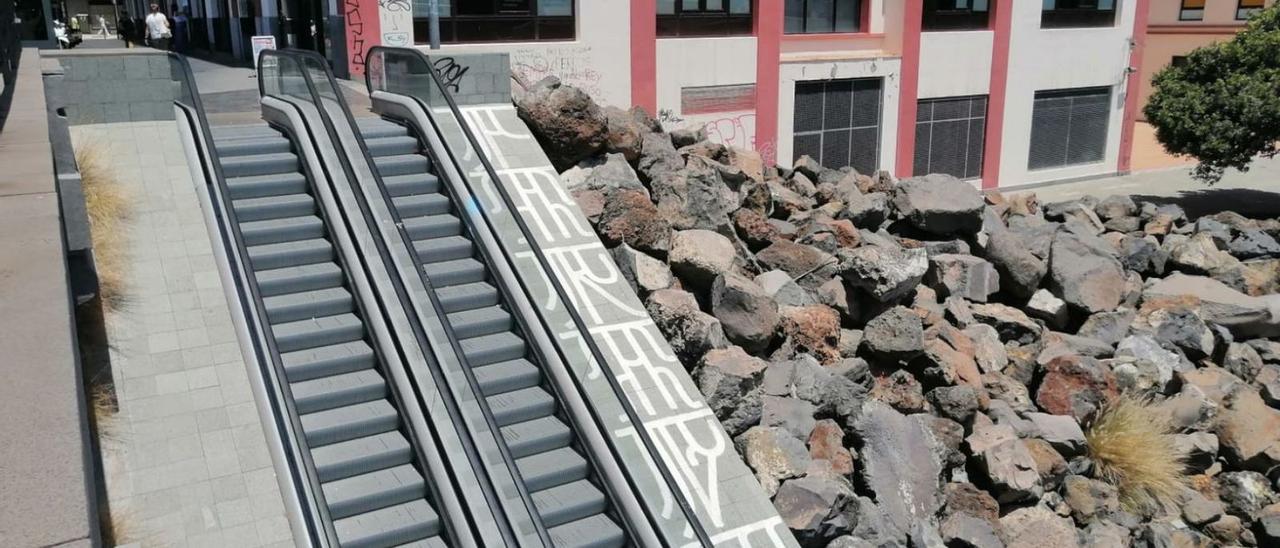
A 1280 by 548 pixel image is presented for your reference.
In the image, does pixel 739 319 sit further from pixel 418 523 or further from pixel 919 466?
pixel 418 523

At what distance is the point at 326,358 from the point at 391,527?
188 cm

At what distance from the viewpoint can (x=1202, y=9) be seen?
113 feet

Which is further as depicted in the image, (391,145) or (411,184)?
(391,145)

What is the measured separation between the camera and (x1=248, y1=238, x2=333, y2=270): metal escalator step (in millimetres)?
9453

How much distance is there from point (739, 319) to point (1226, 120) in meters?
15.0

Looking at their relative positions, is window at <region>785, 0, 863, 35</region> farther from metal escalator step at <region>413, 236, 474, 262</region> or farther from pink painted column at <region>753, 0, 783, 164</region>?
metal escalator step at <region>413, 236, 474, 262</region>

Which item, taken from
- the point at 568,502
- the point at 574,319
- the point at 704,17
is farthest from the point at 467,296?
the point at 704,17

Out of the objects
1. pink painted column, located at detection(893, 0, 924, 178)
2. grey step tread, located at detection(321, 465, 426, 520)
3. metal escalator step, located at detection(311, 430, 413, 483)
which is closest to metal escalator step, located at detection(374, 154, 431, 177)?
metal escalator step, located at detection(311, 430, 413, 483)

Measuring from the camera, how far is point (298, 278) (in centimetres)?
929

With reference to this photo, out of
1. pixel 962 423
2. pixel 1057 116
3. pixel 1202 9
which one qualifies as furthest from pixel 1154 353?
pixel 1202 9

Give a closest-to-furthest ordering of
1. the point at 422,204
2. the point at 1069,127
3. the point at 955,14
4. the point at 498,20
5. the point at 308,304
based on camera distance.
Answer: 1. the point at 308,304
2. the point at 422,204
3. the point at 498,20
4. the point at 955,14
5. the point at 1069,127

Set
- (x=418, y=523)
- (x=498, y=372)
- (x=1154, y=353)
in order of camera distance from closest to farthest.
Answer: (x=418, y=523) → (x=498, y=372) → (x=1154, y=353)

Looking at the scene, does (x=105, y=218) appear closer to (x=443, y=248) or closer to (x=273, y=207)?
(x=273, y=207)

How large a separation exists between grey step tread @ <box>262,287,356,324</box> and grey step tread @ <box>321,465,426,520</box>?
1930 mm
